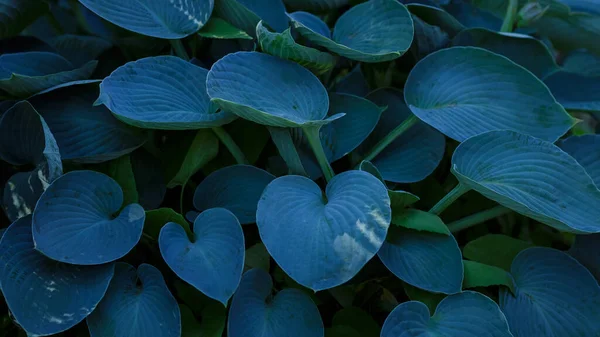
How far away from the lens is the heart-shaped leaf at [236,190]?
2.65 ft

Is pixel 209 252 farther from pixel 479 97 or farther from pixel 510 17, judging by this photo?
pixel 510 17

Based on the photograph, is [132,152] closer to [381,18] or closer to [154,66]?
[154,66]

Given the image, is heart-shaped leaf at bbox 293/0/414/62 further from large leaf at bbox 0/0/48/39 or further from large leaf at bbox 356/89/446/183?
large leaf at bbox 0/0/48/39

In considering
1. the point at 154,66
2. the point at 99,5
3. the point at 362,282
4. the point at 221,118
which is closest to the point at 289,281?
the point at 362,282

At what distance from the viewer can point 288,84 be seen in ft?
2.62

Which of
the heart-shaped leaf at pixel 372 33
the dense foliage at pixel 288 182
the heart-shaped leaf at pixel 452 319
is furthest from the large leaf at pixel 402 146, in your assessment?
the heart-shaped leaf at pixel 452 319

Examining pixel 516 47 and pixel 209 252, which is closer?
pixel 209 252

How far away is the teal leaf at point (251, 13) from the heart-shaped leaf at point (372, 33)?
0.10 metres

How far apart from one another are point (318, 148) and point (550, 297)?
38 centimetres

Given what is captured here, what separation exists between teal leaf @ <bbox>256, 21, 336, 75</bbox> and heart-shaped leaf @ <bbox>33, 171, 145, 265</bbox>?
0.28 metres

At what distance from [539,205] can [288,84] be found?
362mm

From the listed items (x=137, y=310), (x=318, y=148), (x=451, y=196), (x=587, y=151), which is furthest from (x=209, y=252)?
(x=587, y=151)

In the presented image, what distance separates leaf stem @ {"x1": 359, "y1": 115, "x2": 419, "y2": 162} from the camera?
2.88ft

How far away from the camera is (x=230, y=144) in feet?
2.82
